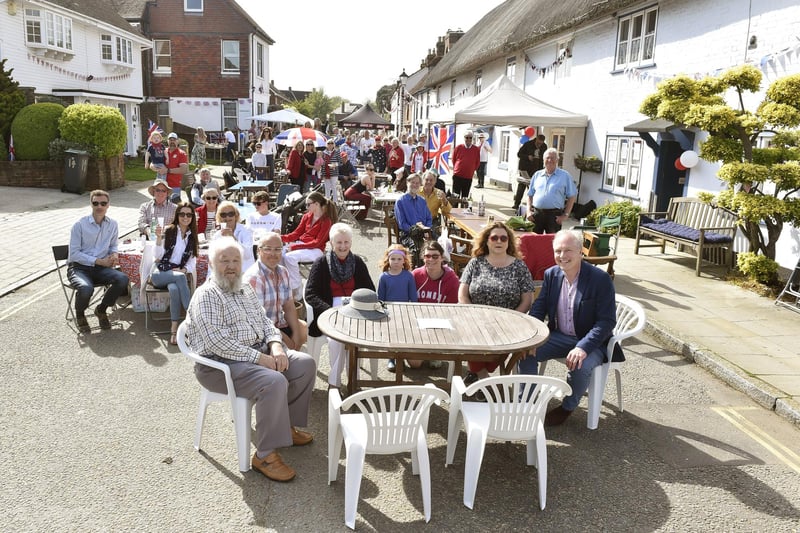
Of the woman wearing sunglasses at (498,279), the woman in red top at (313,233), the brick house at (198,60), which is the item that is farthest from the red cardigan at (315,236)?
the brick house at (198,60)

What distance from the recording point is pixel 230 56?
37375 mm

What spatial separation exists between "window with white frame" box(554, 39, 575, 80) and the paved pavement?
7381mm

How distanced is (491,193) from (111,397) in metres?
18.8

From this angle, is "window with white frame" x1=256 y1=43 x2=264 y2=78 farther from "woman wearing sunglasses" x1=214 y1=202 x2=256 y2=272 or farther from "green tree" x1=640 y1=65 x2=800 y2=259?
"woman wearing sunglasses" x1=214 y1=202 x2=256 y2=272

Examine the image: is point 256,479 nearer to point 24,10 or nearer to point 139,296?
point 139,296

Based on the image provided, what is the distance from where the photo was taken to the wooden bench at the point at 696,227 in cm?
1052

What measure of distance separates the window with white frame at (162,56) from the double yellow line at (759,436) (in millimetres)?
38218

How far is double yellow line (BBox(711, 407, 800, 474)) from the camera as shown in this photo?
4759mm

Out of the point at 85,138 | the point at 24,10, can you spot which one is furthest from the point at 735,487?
the point at 24,10

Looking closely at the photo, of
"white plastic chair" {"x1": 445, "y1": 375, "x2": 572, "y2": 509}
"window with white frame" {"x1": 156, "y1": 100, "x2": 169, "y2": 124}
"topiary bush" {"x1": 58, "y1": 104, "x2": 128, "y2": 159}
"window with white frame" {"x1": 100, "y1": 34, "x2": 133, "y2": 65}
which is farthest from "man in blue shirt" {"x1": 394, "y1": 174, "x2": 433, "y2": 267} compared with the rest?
"window with white frame" {"x1": 156, "y1": 100, "x2": 169, "y2": 124}

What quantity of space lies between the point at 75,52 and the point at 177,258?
23.0 metres

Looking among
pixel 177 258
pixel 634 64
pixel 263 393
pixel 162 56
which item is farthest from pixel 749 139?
pixel 162 56

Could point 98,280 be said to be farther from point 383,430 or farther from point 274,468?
point 383,430

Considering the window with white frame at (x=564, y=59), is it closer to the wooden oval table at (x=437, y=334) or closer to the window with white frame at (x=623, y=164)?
the window with white frame at (x=623, y=164)
